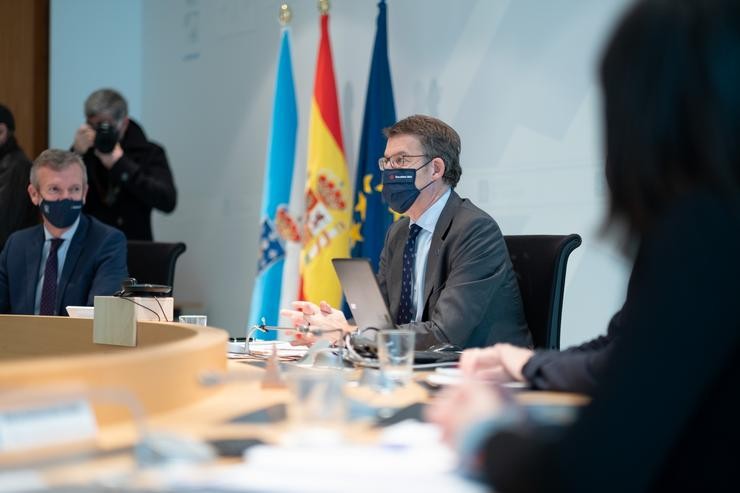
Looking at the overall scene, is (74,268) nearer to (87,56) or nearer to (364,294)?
(364,294)

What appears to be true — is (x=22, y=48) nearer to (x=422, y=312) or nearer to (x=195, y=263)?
(x=195, y=263)

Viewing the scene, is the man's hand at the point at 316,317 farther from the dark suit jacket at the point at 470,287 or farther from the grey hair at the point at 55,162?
the grey hair at the point at 55,162

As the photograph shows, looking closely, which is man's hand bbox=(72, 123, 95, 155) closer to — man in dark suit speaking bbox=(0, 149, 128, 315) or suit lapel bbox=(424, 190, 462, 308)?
man in dark suit speaking bbox=(0, 149, 128, 315)

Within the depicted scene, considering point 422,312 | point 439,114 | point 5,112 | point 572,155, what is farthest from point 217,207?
point 422,312

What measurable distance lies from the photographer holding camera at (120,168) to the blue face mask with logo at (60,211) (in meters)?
1.29

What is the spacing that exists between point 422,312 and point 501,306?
27 centimetres

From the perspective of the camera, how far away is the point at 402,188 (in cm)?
302

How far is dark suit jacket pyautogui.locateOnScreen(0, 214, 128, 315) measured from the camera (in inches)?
129

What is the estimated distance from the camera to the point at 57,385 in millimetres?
1113

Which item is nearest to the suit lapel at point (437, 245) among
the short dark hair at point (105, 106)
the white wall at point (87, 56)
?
the short dark hair at point (105, 106)

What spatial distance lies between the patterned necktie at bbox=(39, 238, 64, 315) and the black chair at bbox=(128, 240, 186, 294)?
0.33 metres

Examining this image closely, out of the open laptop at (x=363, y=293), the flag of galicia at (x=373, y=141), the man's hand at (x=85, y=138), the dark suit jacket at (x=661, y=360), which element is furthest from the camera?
the man's hand at (x=85, y=138)

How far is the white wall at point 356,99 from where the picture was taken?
3750 mm

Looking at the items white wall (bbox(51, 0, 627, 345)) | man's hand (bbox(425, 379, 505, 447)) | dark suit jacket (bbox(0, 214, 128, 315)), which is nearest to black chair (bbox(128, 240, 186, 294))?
dark suit jacket (bbox(0, 214, 128, 315))
